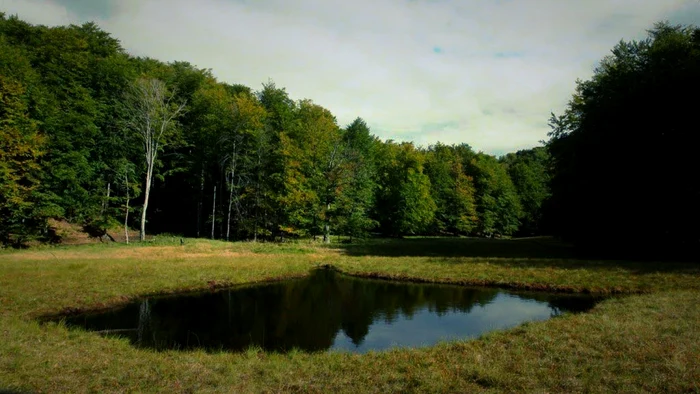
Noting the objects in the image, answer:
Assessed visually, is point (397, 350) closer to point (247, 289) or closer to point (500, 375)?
point (500, 375)

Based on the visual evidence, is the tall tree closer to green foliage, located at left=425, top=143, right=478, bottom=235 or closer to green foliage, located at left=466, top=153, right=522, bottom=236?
green foliage, located at left=425, top=143, right=478, bottom=235

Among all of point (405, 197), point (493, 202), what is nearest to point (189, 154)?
point (405, 197)

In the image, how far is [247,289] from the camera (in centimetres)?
2241

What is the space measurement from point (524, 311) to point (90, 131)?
44.2 metres

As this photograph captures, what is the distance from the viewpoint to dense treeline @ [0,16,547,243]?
121 ft

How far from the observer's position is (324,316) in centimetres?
1755

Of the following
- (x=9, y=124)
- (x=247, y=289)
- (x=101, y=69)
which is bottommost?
(x=247, y=289)

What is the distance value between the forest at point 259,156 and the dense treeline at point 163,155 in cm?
19

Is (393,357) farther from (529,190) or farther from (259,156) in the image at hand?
(529,190)

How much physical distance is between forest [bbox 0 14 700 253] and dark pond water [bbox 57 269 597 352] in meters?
19.8

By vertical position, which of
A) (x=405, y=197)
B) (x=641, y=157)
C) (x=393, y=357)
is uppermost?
(x=641, y=157)

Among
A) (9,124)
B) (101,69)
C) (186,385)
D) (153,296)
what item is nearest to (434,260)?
(153,296)

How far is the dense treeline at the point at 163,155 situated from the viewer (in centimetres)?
3688

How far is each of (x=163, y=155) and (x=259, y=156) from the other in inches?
446
